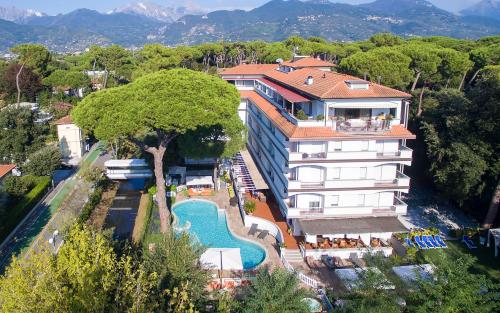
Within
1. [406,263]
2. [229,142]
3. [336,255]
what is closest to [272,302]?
[336,255]

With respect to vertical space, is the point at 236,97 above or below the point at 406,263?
above

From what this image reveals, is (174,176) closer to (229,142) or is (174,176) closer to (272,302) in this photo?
(229,142)

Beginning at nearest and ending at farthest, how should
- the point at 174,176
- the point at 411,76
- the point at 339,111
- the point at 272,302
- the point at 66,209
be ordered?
the point at 272,302
the point at 339,111
the point at 66,209
the point at 174,176
the point at 411,76

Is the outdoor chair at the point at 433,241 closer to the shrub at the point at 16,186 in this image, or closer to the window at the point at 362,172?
the window at the point at 362,172

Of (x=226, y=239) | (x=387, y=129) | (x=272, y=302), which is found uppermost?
(x=387, y=129)

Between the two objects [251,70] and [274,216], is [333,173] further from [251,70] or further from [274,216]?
[251,70]

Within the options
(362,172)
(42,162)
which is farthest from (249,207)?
(42,162)

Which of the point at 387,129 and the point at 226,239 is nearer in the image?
the point at 387,129

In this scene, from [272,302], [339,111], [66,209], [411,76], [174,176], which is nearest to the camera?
[272,302]
